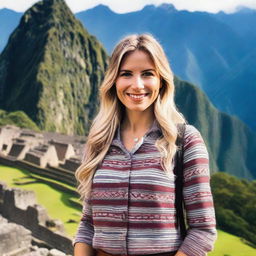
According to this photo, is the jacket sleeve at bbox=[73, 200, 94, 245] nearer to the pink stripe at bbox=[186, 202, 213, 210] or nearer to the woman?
the woman

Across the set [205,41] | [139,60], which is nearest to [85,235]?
[139,60]

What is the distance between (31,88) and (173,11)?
96.0 meters

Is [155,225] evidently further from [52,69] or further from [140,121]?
[52,69]

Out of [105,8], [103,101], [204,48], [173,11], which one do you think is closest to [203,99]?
[204,48]

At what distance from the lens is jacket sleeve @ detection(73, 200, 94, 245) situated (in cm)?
267

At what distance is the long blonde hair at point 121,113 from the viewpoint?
2.37 metres

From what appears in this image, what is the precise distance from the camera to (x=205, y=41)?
159125 mm

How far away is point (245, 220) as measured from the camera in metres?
25.7

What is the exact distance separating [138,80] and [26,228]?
39.7 ft

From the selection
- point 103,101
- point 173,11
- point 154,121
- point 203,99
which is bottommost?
point 154,121

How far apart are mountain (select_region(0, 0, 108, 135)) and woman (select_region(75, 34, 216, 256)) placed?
98031mm

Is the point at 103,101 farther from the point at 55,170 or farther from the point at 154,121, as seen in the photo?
the point at 55,170

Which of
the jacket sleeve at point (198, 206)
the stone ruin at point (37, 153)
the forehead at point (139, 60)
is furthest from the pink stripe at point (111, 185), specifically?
the stone ruin at point (37, 153)

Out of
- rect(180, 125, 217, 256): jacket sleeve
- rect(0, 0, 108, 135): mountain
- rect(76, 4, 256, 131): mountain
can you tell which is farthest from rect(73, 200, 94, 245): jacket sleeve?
rect(76, 4, 256, 131): mountain
